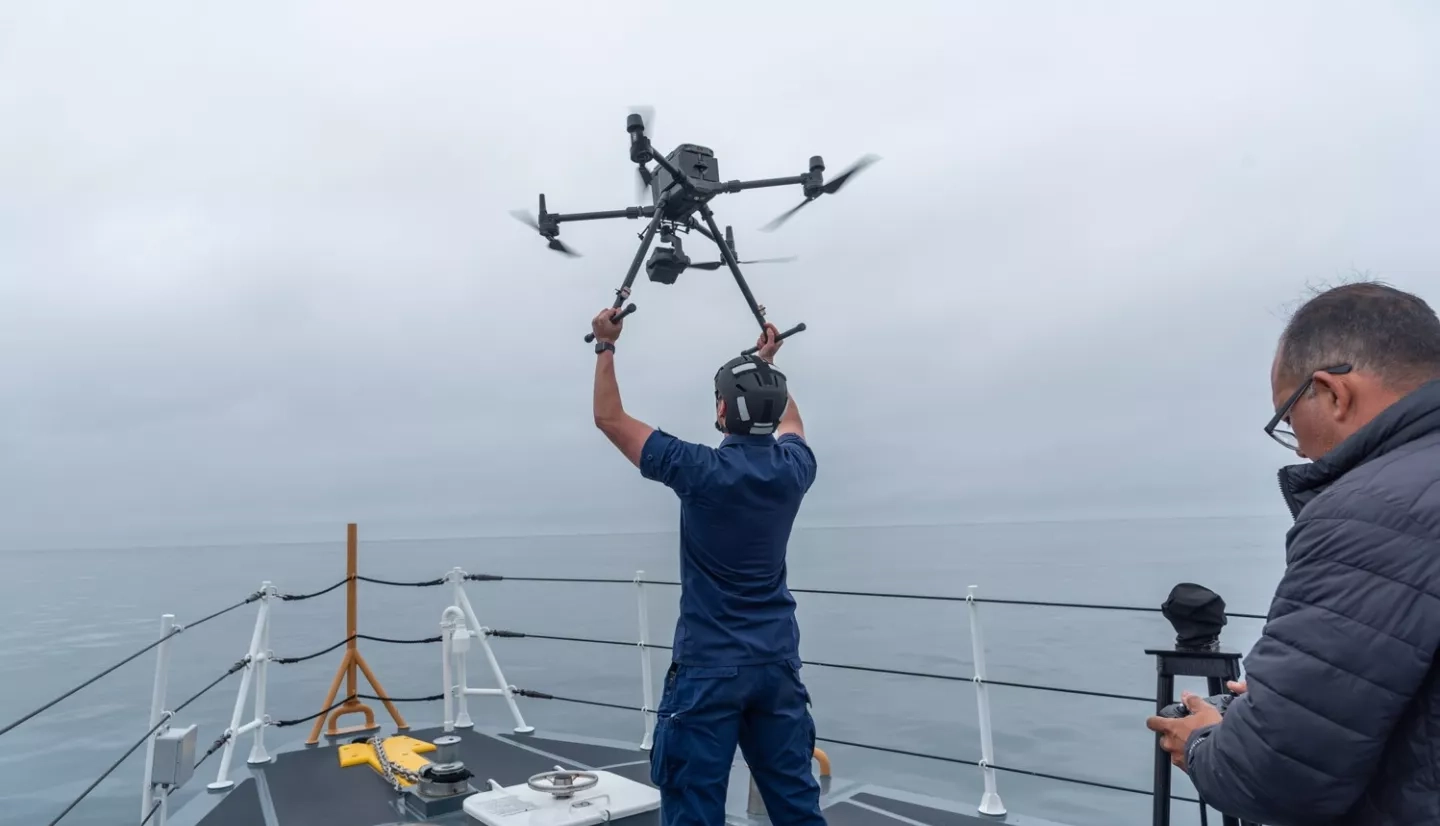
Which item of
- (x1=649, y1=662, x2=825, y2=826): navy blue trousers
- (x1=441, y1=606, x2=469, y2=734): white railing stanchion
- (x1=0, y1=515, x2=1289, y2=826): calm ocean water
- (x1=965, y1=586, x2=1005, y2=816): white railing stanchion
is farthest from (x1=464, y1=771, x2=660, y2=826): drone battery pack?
(x1=0, y1=515, x2=1289, y2=826): calm ocean water

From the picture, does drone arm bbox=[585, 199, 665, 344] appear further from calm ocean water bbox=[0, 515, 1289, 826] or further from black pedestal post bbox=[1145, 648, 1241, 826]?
calm ocean water bbox=[0, 515, 1289, 826]

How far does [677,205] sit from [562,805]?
2671 millimetres

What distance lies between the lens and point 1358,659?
1.12m

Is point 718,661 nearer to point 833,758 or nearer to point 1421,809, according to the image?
point 1421,809

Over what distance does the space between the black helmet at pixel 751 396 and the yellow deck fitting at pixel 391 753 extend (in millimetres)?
3451

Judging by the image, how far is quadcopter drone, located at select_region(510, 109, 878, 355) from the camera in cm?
295

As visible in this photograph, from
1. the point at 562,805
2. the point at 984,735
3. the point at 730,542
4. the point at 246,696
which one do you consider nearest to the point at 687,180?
the point at 730,542

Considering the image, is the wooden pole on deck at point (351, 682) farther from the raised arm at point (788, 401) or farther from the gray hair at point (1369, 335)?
the gray hair at point (1369, 335)

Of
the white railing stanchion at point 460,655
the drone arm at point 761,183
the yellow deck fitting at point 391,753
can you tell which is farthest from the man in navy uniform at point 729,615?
the white railing stanchion at point 460,655

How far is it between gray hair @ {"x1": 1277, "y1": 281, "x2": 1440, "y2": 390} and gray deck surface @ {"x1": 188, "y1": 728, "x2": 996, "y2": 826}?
10.8 ft

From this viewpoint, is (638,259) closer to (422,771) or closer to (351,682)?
(422,771)

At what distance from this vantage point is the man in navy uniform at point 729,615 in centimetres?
251

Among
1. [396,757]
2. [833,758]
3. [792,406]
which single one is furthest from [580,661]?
[792,406]

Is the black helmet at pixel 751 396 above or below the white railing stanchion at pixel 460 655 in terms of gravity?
above
